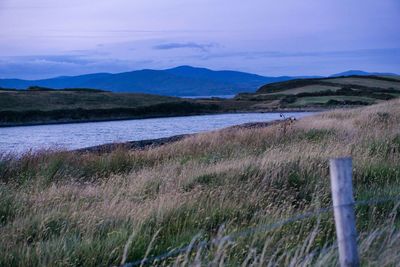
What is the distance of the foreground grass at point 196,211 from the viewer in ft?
18.9

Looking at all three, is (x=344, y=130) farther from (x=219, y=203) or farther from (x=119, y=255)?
(x=119, y=255)

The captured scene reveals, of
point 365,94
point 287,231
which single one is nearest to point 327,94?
point 365,94

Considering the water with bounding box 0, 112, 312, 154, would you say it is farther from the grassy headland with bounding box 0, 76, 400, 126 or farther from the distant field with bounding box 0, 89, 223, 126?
the grassy headland with bounding box 0, 76, 400, 126

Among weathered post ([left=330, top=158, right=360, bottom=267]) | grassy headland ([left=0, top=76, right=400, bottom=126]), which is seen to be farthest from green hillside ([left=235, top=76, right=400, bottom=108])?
weathered post ([left=330, top=158, right=360, bottom=267])

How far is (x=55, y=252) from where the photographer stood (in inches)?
228

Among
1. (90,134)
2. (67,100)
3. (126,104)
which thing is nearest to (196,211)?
(90,134)

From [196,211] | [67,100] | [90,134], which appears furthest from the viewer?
[67,100]

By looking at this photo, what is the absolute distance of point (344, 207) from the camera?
14.7ft

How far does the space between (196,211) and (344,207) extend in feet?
10.9

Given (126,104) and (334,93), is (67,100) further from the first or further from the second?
(334,93)

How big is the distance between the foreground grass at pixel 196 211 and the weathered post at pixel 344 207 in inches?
17.5

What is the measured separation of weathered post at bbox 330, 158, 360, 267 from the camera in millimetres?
4449

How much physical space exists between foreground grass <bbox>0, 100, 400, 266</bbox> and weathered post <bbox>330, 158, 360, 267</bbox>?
1.46ft

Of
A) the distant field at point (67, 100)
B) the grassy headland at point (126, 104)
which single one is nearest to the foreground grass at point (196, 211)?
the grassy headland at point (126, 104)
